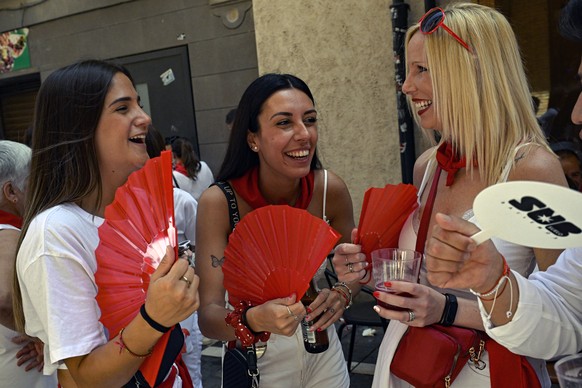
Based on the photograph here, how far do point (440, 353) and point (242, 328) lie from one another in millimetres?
666

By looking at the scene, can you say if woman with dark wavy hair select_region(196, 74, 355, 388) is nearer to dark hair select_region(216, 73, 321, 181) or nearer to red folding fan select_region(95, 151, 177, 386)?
dark hair select_region(216, 73, 321, 181)

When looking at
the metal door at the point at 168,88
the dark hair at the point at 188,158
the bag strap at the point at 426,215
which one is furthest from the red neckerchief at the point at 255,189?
the metal door at the point at 168,88

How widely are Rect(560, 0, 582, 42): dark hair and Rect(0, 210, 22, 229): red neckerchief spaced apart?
7.02 feet

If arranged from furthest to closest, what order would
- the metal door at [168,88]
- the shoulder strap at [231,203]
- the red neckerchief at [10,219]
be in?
the metal door at [168,88] → the red neckerchief at [10,219] → the shoulder strap at [231,203]

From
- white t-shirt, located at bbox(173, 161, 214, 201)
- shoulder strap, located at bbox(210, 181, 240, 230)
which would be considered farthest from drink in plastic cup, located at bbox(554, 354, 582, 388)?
white t-shirt, located at bbox(173, 161, 214, 201)

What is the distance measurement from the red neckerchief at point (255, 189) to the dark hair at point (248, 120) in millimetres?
44

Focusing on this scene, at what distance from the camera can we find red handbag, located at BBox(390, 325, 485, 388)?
162 centimetres

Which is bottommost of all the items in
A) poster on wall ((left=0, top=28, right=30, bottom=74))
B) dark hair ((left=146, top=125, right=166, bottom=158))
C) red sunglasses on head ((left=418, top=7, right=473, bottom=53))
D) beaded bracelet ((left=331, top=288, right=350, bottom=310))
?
beaded bracelet ((left=331, top=288, right=350, bottom=310))

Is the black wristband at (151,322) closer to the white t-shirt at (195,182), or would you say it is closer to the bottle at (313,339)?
the bottle at (313,339)

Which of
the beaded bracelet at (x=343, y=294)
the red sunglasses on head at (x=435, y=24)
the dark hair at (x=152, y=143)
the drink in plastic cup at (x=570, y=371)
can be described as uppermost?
the red sunglasses on head at (x=435, y=24)

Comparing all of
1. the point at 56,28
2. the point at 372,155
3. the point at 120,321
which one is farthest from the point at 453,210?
the point at 56,28

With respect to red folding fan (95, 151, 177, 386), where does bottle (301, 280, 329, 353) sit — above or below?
below

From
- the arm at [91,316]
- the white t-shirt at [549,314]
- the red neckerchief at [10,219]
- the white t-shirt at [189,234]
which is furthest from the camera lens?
the white t-shirt at [189,234]

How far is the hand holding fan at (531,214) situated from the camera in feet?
3.34
